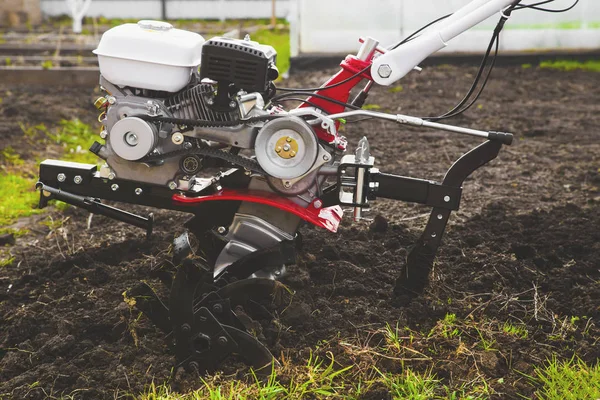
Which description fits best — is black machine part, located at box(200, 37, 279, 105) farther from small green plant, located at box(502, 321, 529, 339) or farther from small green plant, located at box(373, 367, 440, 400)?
small green plant, located at box(502, 321, 529, 339)

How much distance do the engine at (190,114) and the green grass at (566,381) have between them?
129 cm

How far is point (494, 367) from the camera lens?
3322 millimetres

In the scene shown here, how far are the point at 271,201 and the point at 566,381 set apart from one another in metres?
1.45

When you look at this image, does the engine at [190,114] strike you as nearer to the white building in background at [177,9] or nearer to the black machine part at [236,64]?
the black machine part at [236,64]

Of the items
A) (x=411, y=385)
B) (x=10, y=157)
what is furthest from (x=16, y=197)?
(x=411, y=385)

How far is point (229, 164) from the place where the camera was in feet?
11.7

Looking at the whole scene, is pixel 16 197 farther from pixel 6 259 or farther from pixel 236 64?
pixel 236 64

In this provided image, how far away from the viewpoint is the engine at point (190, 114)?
3293mm

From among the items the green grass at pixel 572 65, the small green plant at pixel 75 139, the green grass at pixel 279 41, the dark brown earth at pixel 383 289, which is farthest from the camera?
the green grass at pixel 279 41

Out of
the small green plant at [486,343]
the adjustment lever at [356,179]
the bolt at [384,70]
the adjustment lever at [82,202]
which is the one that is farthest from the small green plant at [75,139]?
the small green plant at [486,343]

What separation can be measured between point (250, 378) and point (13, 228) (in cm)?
269

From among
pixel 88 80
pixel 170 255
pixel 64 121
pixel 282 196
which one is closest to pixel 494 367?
pixel 282 196

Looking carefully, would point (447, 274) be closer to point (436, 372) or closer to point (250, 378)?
→ point (436, 372)

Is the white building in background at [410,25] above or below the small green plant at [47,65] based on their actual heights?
above
